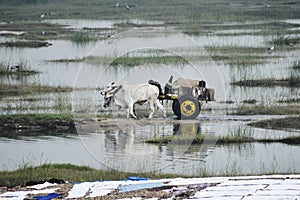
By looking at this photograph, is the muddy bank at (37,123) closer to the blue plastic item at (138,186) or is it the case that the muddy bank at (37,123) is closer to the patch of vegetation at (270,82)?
the patch of vegetation at (270,82)

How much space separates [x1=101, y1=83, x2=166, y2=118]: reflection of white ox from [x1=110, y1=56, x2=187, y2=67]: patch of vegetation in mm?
8015

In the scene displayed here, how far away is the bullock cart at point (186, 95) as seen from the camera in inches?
614

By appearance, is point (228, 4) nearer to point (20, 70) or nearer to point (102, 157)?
point (20, 70)

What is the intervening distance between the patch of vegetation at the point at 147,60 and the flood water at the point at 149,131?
318 millimetres

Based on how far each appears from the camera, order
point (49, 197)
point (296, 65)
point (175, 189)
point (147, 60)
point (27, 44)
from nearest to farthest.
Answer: point (175, 189) < point (49, 197) < point (296, 65) < point (147, 60) < point (27, 44)

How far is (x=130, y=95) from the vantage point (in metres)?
15.7

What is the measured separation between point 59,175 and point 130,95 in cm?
497

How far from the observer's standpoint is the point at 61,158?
13156mm

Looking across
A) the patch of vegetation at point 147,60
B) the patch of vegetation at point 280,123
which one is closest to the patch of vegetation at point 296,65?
the patch of vegetation at point 147,60

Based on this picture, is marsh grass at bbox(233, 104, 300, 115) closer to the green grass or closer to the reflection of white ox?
the reflection of white ox

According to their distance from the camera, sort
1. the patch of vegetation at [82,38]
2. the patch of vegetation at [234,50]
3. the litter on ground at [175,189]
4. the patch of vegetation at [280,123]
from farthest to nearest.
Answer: the patch of vegetation at [82,38] → the patch of vegetation at [234,50] → the patch of vegetation at [280,123] → the litter on ground at [175,189]

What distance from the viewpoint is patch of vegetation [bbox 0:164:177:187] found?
1057 cm

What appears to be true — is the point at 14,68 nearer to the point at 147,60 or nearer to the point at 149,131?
the point at 147,60

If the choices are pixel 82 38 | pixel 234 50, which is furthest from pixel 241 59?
pixel 82 38
